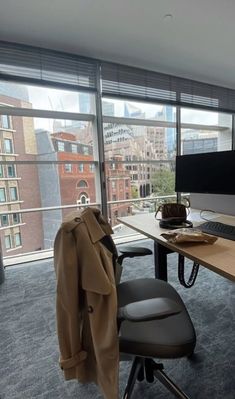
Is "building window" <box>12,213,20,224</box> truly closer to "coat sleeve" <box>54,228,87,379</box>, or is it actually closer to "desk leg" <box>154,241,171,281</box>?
"desk leg" <box>154,241,171,281</box>

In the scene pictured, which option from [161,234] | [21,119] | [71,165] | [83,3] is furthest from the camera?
[71,165]

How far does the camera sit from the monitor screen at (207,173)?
179 centimetres

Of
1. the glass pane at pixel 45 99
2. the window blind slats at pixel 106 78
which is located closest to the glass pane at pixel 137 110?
the window blind slats at pixel 106 78

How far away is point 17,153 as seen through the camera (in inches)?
116

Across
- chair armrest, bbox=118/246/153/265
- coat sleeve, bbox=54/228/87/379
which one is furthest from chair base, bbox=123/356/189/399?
chair armrest, bbox=118/246/153/265

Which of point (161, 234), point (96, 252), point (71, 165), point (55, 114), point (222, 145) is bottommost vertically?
point (161, 234)

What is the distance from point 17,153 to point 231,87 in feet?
12.7

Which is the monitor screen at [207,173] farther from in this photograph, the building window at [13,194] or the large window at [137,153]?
the building window at [13,194]

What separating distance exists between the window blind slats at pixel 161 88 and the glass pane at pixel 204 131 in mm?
171

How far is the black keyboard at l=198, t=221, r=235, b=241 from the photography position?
54.4 inches

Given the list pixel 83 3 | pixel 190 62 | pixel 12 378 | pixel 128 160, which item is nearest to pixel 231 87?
pixel 190 62

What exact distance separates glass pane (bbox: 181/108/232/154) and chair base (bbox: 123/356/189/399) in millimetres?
3452

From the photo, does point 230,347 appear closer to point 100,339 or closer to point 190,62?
point 100,339

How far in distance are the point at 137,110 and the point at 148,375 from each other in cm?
332
